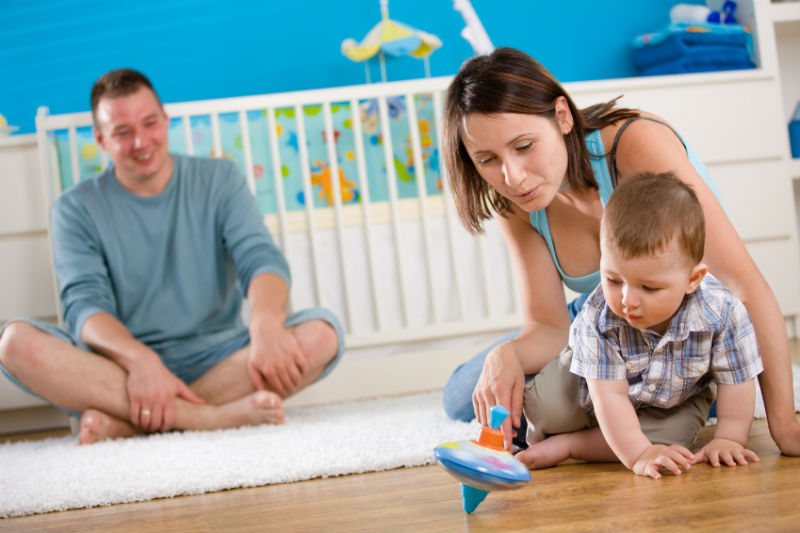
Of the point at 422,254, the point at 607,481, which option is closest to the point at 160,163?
the point at 422,254

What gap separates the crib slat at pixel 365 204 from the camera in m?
2.05

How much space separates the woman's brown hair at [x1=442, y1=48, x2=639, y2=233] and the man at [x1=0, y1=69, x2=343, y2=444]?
694 millimetres

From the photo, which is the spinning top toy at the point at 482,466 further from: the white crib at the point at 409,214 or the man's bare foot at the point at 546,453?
the white crib at the point at 409,214

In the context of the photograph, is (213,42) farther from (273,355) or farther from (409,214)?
(273,355)

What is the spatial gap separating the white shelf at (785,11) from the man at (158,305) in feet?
5.05

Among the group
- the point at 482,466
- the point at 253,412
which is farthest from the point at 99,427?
the point at 482,466

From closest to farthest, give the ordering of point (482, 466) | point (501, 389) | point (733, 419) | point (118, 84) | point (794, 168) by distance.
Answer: point (482, 466) < point (733, 419) < point (501, 389) < point (118, 84) < point (794, 168)

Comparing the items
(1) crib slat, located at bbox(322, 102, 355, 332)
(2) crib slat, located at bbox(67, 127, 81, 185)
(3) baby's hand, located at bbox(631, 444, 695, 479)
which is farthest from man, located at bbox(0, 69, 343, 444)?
(3) baby's hand, located at bbox(631, 444, 695, 479)

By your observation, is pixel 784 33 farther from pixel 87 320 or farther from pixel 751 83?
pixel 87 320

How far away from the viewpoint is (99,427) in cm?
162

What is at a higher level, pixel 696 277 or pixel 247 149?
pixel 247 149

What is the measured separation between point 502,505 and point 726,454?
0.87 ft

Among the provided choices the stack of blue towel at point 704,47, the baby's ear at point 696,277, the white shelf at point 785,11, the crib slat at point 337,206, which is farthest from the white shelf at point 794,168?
the baby's ear at point 696,277

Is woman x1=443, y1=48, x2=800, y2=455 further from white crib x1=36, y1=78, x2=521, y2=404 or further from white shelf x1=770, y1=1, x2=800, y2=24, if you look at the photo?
white shelf x1=770, y1=1, x2=800, y2=24
